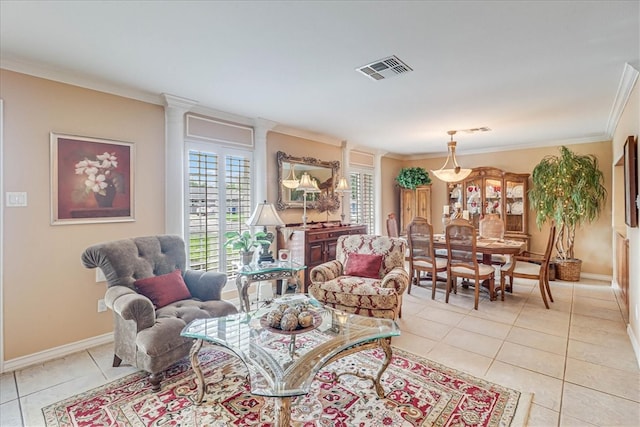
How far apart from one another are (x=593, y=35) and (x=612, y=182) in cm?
427

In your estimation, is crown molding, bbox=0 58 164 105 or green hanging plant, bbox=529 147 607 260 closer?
crown molding, bbox=0 58 164 105

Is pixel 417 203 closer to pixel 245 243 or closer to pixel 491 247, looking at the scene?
pixel 491 247

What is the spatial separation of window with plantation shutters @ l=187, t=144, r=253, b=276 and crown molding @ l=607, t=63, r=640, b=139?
4053 mm

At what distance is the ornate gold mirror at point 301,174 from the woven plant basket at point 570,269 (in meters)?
4.06

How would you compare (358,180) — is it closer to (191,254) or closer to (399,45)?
(191,254)

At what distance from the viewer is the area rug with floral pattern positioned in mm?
1929

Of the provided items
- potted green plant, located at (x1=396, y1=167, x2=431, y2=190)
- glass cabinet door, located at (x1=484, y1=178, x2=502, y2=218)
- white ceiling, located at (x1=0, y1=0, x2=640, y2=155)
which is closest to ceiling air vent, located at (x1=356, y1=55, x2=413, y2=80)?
white ceiling, located at (x1=0, y1=0, x2=640, y2=155)

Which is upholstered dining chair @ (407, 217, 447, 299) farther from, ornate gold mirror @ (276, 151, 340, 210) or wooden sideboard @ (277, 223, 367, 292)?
ornate gold mirror @ (276, 151, 340, 210)

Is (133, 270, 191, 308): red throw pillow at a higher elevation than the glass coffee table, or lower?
higher

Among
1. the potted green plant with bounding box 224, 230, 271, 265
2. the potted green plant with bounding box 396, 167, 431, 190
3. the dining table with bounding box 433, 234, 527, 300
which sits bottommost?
the dining table with bounding box 433, 234, 527, 300

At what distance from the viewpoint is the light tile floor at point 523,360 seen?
2060 mm

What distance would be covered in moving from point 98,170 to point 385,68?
283 centimetres

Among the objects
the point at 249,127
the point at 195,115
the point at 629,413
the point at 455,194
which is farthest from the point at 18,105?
the point at 455,194

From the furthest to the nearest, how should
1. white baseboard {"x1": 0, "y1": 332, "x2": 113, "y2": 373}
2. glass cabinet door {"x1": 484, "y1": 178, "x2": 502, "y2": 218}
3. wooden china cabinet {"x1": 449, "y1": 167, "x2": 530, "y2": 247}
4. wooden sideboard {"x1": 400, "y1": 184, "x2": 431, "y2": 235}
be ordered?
wooden sideboard {"x1": 400, "y1": 184, "x2": 431, "y2": 235}, glass cabinet door {"x1": 484, "y1": 178, "x2": 502, "y2": 218}, wooden china cabinet {"x1": 449, "y1": 167, "x2": 530, "y2": 247}, white baseboard {"x1": 0, "y1": 332, "x2": 113, "y2": 373}
